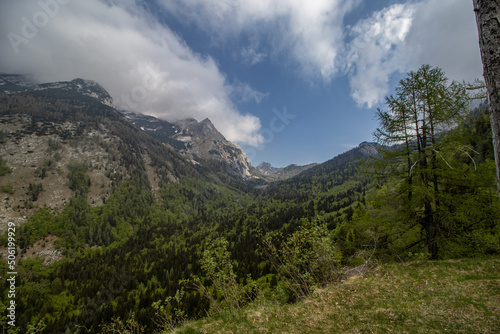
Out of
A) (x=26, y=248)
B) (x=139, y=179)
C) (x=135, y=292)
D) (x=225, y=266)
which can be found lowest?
(x=135, y=292)

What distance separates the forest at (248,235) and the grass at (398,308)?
1.74m

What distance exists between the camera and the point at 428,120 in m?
10.5

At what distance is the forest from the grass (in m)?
1.74

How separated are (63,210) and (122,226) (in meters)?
35.4

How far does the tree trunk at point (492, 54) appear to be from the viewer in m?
2.75

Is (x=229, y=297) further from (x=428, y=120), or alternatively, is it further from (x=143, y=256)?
A: (x=143, y=256)

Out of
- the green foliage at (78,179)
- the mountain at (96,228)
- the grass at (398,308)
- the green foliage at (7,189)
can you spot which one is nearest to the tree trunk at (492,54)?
the grass at (398,308)

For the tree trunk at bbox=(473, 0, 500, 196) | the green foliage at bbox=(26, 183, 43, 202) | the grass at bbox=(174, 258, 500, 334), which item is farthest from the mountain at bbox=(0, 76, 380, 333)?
the tree trunk at bbox=(473, 0, 500, 196)

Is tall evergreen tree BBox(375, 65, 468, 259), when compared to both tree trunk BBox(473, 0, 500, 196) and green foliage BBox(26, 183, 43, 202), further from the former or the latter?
green foliage BBox(26, 183, 43, 202)

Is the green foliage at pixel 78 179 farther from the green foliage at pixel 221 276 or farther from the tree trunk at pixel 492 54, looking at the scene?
the tree trunk at pixel 492 54

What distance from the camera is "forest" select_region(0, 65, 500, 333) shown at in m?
10.0

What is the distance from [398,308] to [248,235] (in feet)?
378

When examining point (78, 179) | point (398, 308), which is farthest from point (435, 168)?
point (78, 179)

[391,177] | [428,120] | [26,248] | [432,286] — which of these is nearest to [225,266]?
[432,286]
